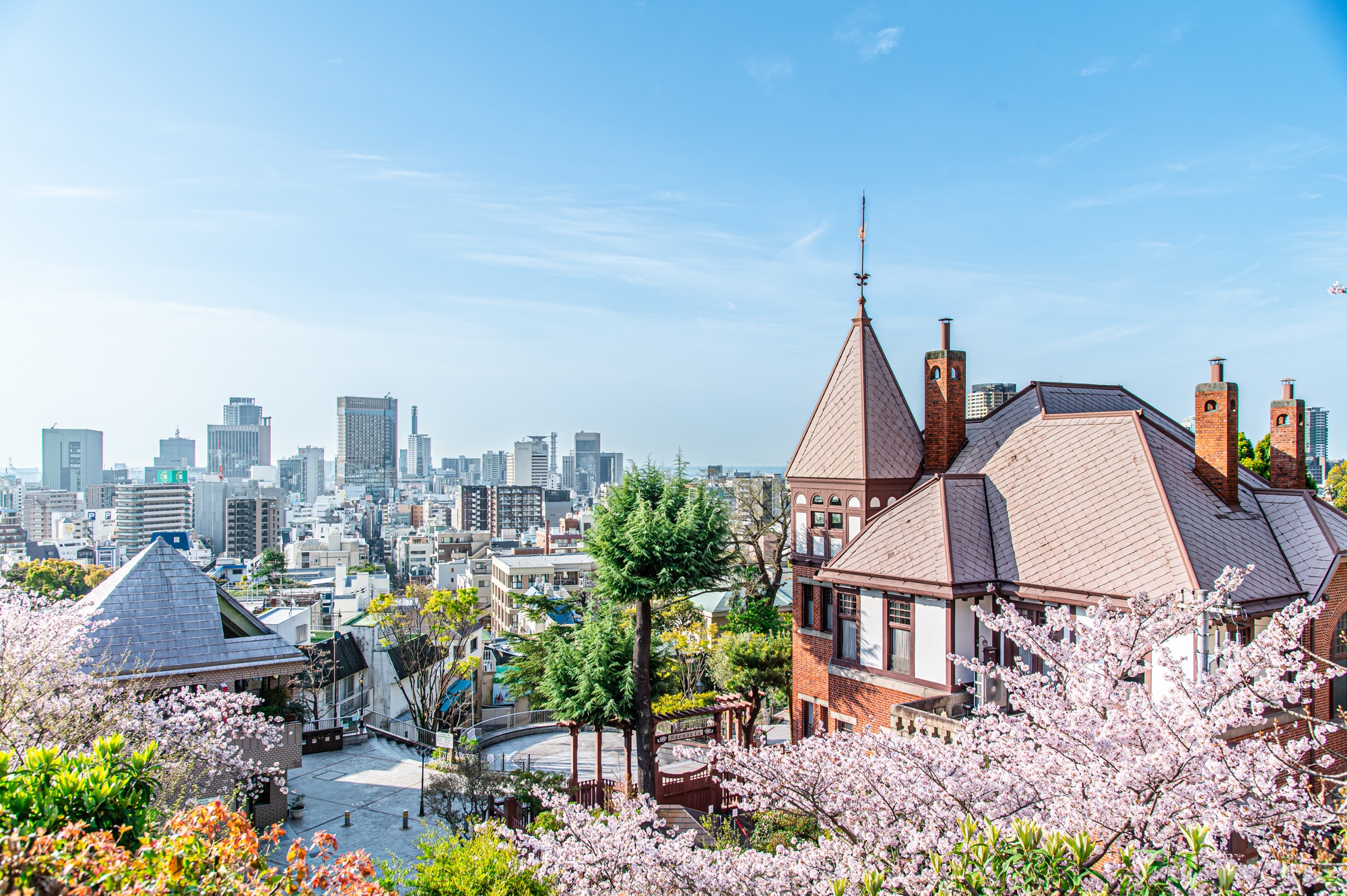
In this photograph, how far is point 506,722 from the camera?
3516 centimetres

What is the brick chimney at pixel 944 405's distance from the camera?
20.3m

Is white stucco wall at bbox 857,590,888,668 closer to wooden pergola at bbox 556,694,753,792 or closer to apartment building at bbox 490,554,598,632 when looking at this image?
wooden pergola at bbox 556,694,753,792

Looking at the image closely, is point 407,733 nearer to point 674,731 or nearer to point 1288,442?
point 674,731

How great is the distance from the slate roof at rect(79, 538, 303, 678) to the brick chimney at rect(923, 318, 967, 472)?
17497 millimetres

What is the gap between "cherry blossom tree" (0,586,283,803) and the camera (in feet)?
39.8

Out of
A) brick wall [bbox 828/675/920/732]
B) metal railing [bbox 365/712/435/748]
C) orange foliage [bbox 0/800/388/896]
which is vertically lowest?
metal railing [bbox 365/712/435/748]

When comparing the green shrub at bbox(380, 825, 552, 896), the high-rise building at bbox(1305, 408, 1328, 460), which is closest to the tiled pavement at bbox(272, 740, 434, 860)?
the green shrub at bbox(380, 825, 552, 896)

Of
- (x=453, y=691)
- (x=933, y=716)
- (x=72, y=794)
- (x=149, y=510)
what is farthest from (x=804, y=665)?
(x=149, y=510)

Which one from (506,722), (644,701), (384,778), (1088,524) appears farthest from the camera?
(506,722)

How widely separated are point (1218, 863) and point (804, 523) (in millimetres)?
14791

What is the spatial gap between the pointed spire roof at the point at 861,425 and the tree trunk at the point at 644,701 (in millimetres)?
5676

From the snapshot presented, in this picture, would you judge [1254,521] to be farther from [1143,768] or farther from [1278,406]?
[1143,768]

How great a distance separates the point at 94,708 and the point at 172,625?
5760 millimetres

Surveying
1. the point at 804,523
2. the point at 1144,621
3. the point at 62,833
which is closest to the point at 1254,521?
the point at 1144,621
